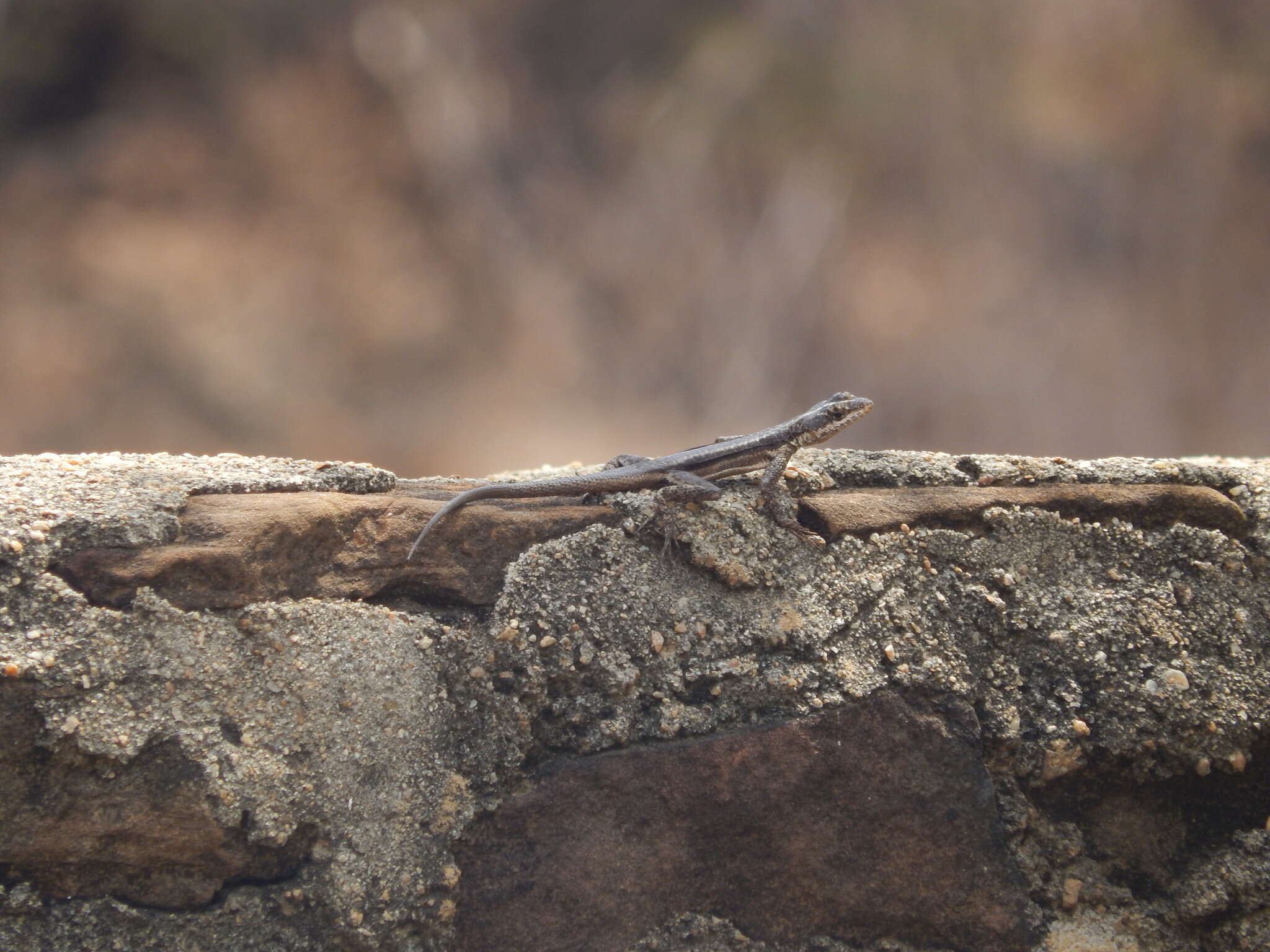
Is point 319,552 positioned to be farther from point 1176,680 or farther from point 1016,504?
point 1176,680

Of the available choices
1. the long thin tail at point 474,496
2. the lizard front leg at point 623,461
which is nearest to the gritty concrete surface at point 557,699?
the long thin tail at point 474,496

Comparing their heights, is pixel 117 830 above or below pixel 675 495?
below

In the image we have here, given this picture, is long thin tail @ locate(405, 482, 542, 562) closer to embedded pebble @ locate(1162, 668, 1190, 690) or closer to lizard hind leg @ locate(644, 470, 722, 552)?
lizard hind leg @ locate(644, 470, 722, 552)

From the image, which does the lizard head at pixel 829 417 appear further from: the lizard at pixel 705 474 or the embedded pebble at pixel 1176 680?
the embedded pebble at pixel 1176 680

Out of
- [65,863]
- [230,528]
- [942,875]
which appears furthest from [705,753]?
[65,863]

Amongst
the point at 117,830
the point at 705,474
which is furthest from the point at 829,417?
the point at 117,830

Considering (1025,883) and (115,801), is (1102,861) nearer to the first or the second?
(1025,883)
